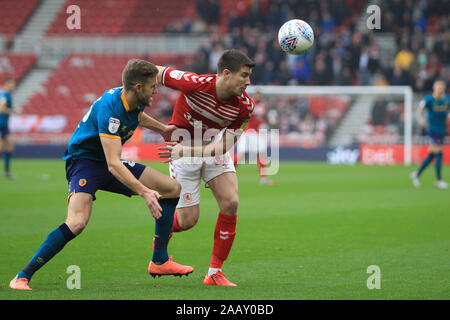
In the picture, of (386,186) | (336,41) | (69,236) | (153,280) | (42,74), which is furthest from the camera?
(42,74)

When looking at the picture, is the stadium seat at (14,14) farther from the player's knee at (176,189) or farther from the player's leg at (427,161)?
the player's knee at (176,189)

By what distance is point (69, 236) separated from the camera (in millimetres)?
5684

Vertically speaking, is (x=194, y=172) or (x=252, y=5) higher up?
(x=252, y=5)

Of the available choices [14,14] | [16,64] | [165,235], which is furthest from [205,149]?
[14,14]

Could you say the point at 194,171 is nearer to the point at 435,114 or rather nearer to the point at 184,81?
the point at 184,81

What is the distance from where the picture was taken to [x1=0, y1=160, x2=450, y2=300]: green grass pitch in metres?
5.71

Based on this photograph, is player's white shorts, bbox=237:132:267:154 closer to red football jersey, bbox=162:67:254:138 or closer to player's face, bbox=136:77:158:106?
red football jersey, bbox=162:67:254:138

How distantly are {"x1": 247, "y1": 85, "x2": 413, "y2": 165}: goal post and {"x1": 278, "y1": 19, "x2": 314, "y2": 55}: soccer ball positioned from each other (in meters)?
18.9

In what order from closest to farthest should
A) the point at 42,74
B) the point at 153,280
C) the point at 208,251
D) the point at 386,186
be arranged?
1. the point at 153,280
2. the point at 208,251
3. the point at 386,186
4. the point at 42,74

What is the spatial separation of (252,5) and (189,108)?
25.4 m

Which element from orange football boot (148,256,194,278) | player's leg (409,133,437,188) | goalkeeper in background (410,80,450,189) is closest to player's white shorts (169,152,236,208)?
orange football boot (148,256,194,278)

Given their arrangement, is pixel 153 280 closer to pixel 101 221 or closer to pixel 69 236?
pixel 69 236

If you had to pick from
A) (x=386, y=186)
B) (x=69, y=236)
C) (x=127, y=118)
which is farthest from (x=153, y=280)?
(x=386, y=186)

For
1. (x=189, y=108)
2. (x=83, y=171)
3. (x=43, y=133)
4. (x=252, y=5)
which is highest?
(x=252, y=5)
